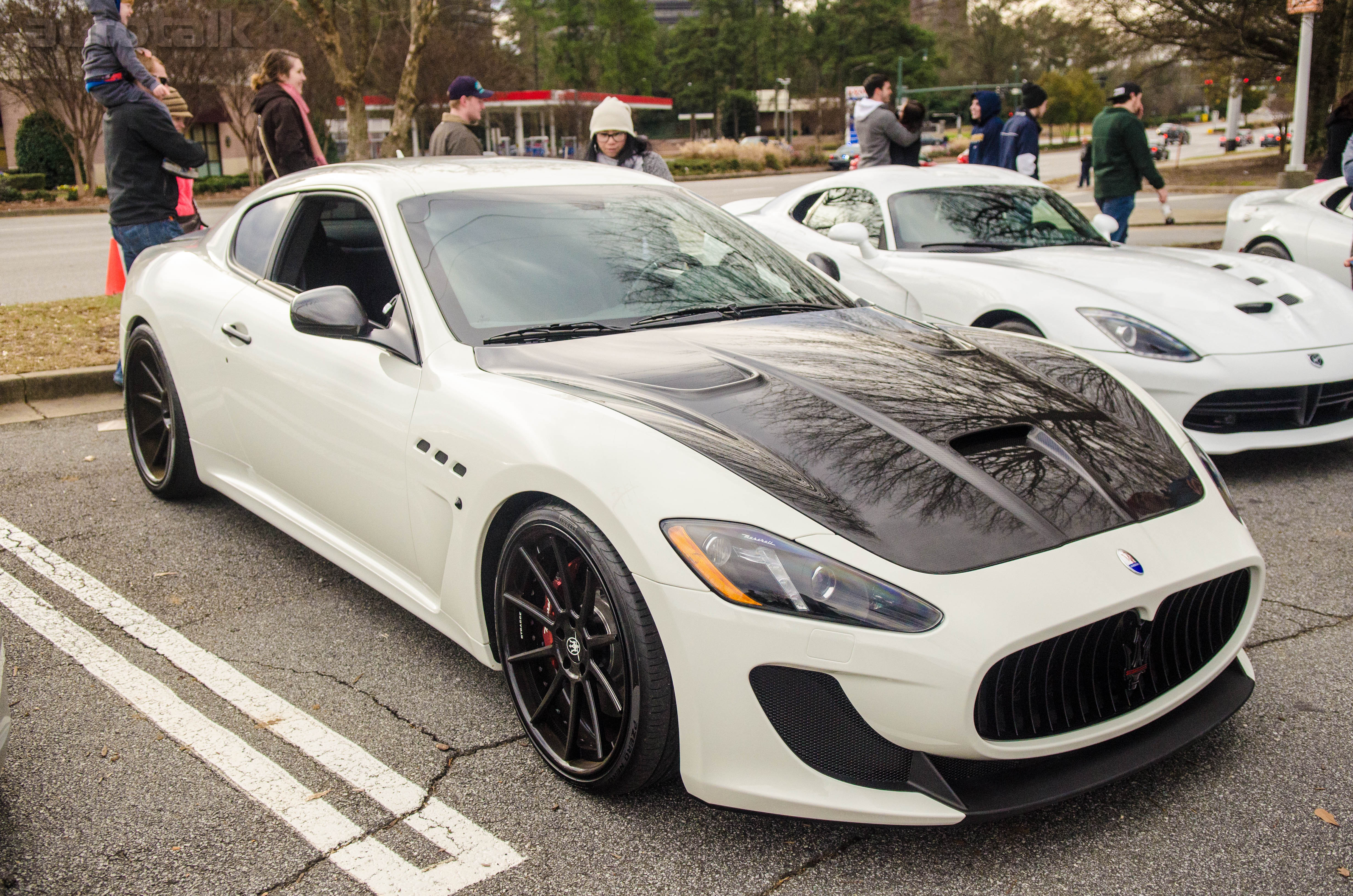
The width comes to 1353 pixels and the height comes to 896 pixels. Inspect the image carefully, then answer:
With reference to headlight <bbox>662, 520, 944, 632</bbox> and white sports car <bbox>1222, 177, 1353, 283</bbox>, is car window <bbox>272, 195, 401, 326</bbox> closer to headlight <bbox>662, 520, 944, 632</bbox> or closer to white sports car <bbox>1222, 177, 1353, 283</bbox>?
headlight <bbox>662, 520, 944, 632</bbox>

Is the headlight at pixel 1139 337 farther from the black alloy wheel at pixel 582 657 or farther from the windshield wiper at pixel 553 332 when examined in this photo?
the black alloy wheel at pixel 582 657

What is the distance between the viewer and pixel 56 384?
262 inches

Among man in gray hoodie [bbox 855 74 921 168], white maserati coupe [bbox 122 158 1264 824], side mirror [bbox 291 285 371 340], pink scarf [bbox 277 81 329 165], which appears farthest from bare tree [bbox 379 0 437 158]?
side mirror [bbox 291 285 371 340]

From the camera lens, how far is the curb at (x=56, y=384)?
652cm

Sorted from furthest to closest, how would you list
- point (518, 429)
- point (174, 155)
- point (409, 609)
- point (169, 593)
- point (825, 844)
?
point (174, 155), point (169, 593), point (409, 609), point (518, 429), point (825, 844)

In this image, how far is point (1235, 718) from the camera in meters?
2.79

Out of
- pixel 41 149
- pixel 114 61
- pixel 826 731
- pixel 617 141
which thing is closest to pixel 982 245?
pixel 617 141

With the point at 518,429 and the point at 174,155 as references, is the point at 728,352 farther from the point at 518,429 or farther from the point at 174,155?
the point at 174,155

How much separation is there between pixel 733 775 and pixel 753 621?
13.3 inches

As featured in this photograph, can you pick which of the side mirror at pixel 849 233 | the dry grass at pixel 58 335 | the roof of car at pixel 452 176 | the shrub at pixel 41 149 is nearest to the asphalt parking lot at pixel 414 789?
the roof of car at pixel 452 176

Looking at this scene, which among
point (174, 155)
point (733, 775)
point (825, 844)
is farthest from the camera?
point (174, 155)

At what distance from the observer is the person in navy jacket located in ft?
30.0

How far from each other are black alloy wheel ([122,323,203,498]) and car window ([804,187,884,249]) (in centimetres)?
362

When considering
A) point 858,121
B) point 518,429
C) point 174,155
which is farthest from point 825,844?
point 858,121
